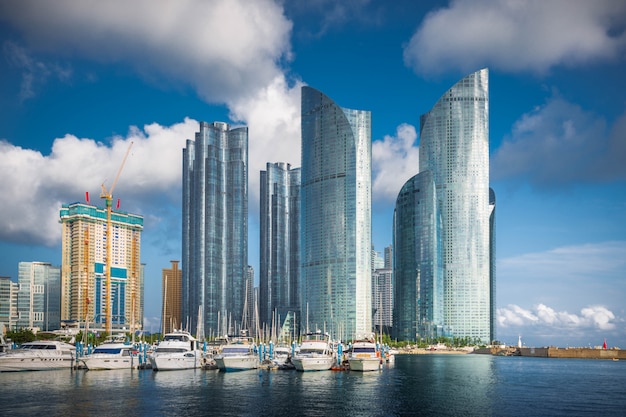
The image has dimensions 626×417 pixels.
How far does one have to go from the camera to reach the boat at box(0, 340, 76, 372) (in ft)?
508

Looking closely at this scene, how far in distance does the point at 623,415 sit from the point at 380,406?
32.8m

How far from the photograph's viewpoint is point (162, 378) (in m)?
139

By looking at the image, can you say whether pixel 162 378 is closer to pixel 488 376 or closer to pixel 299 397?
pixel 299 397

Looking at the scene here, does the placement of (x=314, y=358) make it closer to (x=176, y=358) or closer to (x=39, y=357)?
(x=176, y=358)

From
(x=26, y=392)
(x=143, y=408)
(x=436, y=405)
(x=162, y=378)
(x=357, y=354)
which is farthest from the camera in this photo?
(x=357, y=354)

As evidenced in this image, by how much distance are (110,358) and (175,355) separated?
49.4ft

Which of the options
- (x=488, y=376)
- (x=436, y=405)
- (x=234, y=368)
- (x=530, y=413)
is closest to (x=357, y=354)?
(x=234, y=368)

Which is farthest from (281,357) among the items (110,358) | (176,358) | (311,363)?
(110,358)

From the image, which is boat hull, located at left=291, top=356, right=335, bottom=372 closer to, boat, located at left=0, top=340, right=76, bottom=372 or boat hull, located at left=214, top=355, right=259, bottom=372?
boat hull, located at left=214, top=355, right=259, bottom=372

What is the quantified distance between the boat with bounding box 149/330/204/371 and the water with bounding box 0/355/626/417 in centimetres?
250

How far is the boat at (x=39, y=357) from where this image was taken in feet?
508

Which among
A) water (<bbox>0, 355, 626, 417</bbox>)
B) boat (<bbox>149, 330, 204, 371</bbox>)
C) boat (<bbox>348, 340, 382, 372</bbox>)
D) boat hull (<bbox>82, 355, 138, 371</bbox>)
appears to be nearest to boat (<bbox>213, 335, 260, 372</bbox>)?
water (<bbox>0, 355, 626, 417</bbox>)

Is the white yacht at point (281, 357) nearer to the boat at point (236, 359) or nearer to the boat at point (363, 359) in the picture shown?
the boat at point (236, 359)

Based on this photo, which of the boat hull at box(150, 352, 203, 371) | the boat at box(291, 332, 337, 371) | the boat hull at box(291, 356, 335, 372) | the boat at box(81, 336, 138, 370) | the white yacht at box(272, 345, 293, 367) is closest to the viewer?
the boat hull at box(291, 356, 335, 372)
